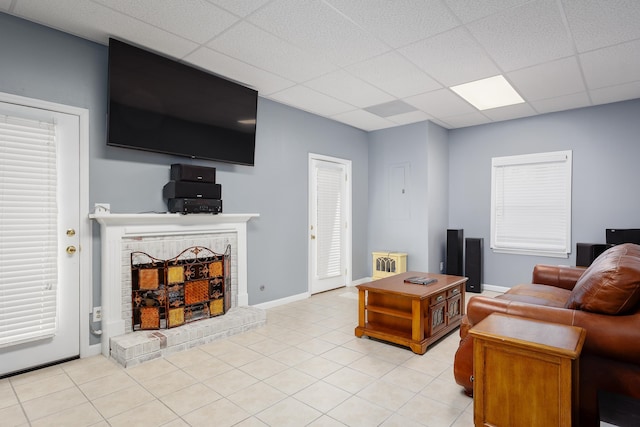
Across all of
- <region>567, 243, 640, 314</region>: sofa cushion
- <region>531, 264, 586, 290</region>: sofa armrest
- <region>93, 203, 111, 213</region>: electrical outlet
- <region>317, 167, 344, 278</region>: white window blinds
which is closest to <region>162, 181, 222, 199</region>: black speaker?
<region>93, 203, 111, 213</region>: electrical outlet

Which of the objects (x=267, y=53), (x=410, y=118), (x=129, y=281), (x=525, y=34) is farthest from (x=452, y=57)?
(x=129, y=281)

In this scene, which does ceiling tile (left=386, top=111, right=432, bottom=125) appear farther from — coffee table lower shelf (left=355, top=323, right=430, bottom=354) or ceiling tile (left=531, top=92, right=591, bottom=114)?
coffee table lower shelf (left=355, top=323, right=430, bottom=354)

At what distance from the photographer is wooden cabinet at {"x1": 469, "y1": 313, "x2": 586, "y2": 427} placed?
1607mm

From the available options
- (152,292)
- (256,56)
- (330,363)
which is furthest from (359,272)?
(256,56)

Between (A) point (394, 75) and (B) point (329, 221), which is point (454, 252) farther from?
(A) point (394, 75)

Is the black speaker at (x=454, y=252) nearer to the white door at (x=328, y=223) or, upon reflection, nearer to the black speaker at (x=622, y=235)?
the white door at (x=328, y=223)

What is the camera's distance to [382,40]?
297cm

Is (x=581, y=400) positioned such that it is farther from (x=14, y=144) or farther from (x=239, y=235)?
(x=14, y=144)

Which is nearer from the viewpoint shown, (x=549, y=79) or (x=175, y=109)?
(x=175, y=109)

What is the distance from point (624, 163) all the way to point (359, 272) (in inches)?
160

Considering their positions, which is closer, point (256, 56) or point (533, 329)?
→ point (533, 329)

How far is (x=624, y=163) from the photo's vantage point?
450 centimetres

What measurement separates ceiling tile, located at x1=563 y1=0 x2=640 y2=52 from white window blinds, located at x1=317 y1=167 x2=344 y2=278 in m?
3.44

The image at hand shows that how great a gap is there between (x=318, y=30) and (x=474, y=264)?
4.27 metres
